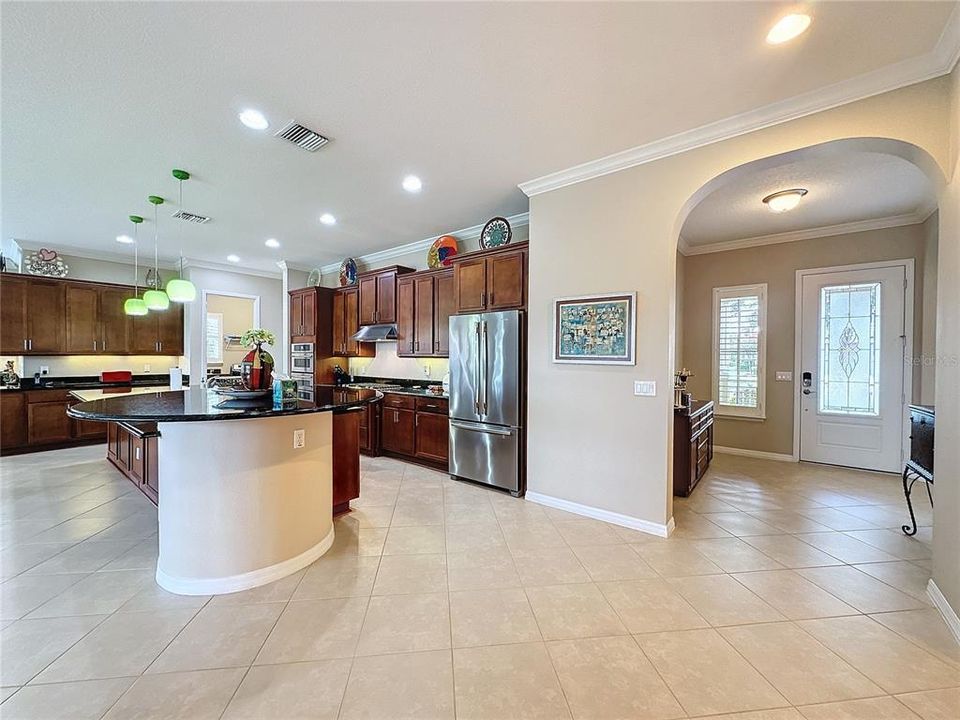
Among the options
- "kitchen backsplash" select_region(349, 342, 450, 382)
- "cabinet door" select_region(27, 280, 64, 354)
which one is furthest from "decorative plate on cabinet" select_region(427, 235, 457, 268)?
"cabinet door" select_region(27, 280, 64, 354)

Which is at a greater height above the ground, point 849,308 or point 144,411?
point 849,308

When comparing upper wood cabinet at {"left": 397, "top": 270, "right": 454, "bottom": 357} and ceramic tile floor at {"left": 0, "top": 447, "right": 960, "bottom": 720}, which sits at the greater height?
upper wood cabinet at {"left": 397, "top": 270, "right": 454, "bottom": 357}

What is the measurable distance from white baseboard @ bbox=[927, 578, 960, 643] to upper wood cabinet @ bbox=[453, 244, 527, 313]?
3.22 metres

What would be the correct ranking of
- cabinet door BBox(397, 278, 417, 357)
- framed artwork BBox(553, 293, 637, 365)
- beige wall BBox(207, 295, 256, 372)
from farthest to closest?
beige wall BBox(207, 295, 256, 372) < cabinet door BBox(397, 278, 417, 357) < framed artwork BBox(553, 293, 637, 365)

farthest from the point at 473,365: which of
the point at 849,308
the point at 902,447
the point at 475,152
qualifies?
the point at 902,447

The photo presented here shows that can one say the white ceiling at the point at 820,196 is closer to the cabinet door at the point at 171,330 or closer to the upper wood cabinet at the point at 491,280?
the upper wood cabinet at the point at 491,280

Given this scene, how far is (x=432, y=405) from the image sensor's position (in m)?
4.69

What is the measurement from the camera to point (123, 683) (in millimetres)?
1597

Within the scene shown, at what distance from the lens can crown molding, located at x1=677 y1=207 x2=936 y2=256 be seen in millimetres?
4375

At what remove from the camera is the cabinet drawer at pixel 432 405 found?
181 inches

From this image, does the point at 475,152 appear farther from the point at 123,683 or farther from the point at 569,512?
the point at 123,683

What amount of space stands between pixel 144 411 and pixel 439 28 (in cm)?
255

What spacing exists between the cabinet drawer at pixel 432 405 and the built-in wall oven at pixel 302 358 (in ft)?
7.85

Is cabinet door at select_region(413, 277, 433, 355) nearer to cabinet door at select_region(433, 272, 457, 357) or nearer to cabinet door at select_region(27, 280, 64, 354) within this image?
cabinet door at select_region(433, 272, 457, 357)
